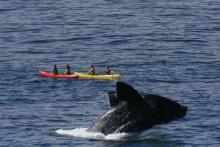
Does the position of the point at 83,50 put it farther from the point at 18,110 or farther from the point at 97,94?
the point at 18,110

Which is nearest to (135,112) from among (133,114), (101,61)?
(133,114)

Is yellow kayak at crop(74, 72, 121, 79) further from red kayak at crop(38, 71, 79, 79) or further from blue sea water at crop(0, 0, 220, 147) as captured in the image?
blue sea water at crop(0, 0, 220, 147)

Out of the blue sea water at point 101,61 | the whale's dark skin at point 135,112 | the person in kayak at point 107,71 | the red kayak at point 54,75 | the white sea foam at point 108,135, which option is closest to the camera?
the whale's dark skin at point 135,112

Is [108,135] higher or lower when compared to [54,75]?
higher

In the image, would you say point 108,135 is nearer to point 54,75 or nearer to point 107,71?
point 107,71

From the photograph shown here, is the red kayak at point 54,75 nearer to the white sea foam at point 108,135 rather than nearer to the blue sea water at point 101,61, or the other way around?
the blue sea water at point 101,61

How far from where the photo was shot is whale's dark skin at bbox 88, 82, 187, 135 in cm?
5312

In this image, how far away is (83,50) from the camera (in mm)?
105938

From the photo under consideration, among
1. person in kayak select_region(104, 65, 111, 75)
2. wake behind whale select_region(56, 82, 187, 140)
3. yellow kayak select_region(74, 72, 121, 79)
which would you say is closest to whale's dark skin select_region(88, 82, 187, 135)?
wake behind whale select_region(56, 82, 187, 140)

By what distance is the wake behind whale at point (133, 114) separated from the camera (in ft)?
174

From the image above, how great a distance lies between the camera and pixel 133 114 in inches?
2132

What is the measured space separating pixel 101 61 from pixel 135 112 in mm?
44471

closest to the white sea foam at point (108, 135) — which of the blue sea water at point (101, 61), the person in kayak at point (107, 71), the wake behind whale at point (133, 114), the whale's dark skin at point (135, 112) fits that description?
the wake behind whale at point (133, 114)

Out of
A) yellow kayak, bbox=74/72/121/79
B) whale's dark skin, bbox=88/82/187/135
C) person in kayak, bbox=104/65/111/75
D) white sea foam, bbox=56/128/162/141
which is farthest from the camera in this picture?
person in kayak, bbox=104/65/111/75
